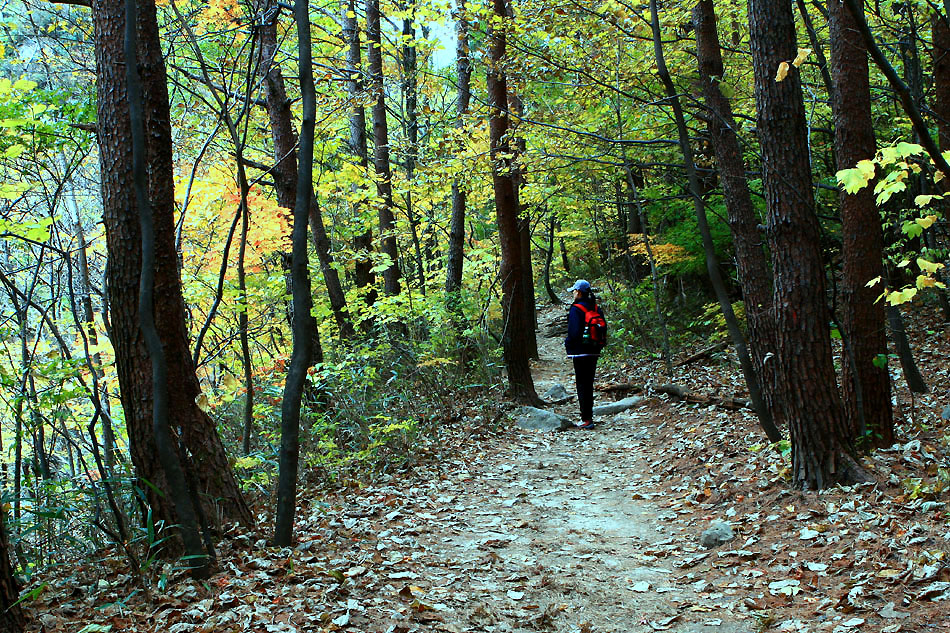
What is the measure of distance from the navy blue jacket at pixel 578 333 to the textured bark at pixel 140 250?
6499 millimetres

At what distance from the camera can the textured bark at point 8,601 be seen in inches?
113

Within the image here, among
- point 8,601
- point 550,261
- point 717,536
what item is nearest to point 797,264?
point 717,536

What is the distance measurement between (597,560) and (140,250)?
394 cm

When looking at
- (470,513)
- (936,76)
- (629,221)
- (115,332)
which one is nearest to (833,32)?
(936,76)

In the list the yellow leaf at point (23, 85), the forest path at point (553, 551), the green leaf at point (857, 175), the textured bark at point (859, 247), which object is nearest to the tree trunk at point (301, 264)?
the forest path at point (553, 551)

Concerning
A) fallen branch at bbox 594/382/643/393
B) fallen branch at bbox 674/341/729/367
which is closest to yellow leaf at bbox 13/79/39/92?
fallen branch at bbox 594/382/643/393

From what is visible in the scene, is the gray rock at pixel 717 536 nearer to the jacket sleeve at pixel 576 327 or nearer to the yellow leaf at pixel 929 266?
the yellow leaf at pixel 929 266

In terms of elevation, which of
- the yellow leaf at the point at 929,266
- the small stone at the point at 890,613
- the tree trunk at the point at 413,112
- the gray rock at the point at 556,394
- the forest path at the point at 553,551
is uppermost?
the tree trunk at the point at 413,112

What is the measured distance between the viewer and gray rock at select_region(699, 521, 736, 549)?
4.79 m

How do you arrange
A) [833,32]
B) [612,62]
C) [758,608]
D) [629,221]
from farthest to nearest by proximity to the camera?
[629,221], [612,62], [833,32], [758,608]

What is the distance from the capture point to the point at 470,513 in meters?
6.07

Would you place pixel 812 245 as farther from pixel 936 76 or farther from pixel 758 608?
pixel 936 76

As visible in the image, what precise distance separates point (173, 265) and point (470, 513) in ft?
11.3

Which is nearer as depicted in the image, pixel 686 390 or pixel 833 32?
pixel 833 32
